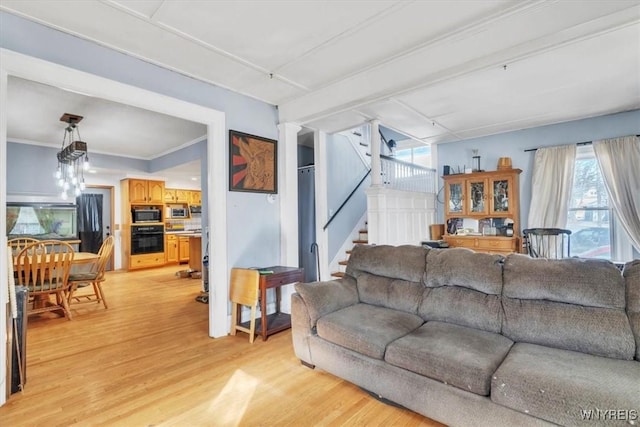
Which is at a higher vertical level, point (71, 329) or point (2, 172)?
point (2, 172)

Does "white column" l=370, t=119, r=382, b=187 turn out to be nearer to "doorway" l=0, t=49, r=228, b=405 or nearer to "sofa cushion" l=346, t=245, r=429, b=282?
"sofa cushion" l=346, t=245, r=429, b=282

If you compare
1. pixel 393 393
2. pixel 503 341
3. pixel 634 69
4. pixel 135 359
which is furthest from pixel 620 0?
pixel 135 359

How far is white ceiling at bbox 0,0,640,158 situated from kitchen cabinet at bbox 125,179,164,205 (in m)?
4.03

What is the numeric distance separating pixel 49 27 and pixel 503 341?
3.85 meters

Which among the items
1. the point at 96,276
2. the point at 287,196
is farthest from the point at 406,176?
the point at 96,276

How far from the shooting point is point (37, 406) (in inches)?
79.7

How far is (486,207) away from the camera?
16.4ft

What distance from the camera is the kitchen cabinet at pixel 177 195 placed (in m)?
8.50

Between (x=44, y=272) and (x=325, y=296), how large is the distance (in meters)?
3.49

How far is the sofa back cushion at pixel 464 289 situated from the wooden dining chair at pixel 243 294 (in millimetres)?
1608

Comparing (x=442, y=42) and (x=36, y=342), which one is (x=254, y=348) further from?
(x=442, y=42)

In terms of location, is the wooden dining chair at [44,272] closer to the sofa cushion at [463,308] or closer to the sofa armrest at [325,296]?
the sofa armrest at [325,296]

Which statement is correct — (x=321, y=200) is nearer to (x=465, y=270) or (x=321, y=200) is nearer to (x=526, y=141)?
(x=465, y=270)

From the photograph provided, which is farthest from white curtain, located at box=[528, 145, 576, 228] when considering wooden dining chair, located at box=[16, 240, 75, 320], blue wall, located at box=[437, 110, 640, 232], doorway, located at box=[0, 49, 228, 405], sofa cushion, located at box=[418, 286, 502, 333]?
wooden dining chair, located at box=[16, 240, 75, 320]
